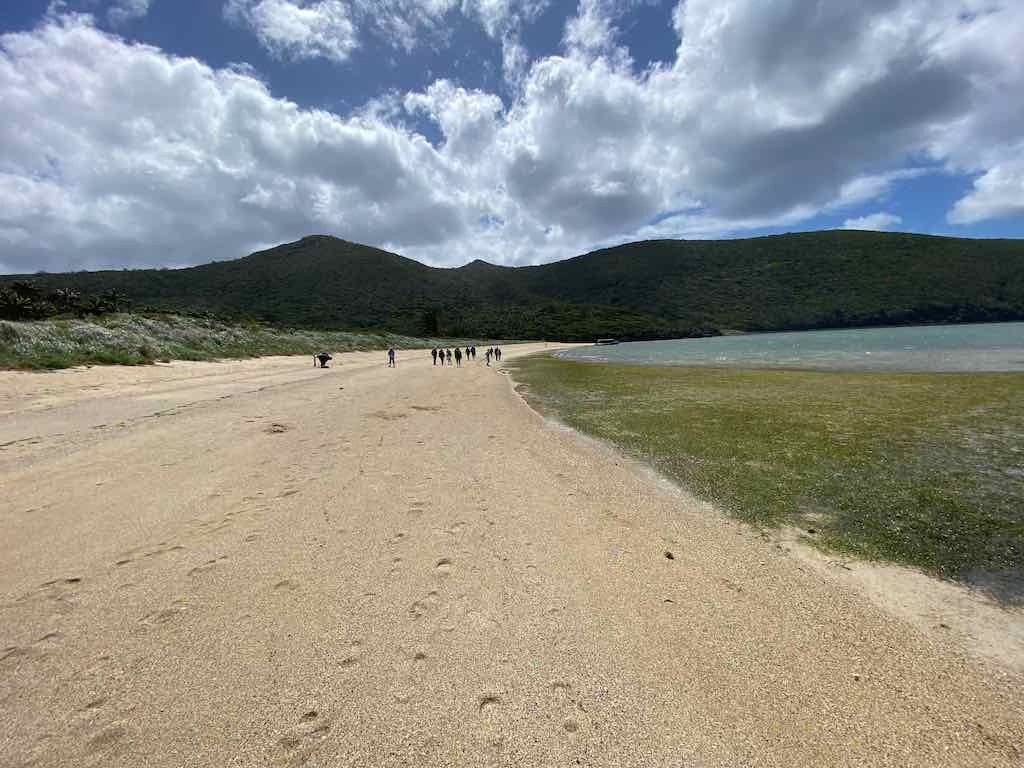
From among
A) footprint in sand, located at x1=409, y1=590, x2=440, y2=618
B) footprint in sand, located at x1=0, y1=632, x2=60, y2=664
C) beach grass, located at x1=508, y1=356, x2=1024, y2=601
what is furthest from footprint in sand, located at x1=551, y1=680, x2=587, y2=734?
beach grass, located at x1=508, y1=356, x2=1024, y2=601

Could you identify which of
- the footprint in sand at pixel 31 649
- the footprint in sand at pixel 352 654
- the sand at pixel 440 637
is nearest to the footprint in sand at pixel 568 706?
the sand at pixel 440 637

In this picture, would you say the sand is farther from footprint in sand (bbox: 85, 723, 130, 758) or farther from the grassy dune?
the grassy dune

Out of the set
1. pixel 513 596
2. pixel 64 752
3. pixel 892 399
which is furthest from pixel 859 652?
pixel 892 399

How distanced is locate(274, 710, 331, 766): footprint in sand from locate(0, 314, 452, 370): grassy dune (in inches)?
976

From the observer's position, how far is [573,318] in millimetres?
134375

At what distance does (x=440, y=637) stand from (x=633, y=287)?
181m

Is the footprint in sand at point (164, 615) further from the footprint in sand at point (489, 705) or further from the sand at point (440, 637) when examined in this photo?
the footprint in sand at point (489, 705)

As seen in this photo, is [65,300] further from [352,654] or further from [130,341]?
[352,654]

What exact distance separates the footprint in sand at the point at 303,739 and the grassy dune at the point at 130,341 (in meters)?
24.8

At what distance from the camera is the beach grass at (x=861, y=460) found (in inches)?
213

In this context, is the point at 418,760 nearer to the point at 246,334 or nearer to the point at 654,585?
the point at 654,585

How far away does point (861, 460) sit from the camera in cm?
844

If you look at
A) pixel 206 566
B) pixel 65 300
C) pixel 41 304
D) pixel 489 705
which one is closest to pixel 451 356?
pixel 41 304

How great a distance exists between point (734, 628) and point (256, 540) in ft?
16.9
